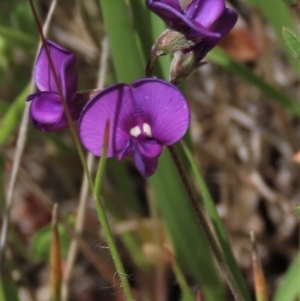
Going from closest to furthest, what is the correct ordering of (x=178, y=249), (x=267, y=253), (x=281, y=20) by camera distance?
1. (x=281, y=20)
2. (x=178, y=249)
3. (x=267, y=253)

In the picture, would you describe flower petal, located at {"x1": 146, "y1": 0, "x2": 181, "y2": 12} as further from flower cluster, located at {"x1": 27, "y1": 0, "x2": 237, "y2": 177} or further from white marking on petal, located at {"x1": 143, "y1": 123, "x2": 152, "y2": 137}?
white marking on petal, located at {"x1": 143, "y1": 123, "x2": 152, "y2": 137}

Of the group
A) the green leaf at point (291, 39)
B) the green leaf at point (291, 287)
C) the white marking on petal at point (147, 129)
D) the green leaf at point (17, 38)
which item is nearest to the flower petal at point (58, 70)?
the white marking on petal at point (147, 129)

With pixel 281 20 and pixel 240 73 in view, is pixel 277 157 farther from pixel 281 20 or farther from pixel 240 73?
pixel 281 20

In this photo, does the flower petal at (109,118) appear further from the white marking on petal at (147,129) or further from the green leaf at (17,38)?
the green leaf at (17,38)

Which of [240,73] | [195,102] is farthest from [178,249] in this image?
[195,102]

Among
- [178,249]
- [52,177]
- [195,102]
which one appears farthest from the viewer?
[52,177]

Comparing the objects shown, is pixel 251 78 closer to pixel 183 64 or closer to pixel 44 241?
pixel 183 64
